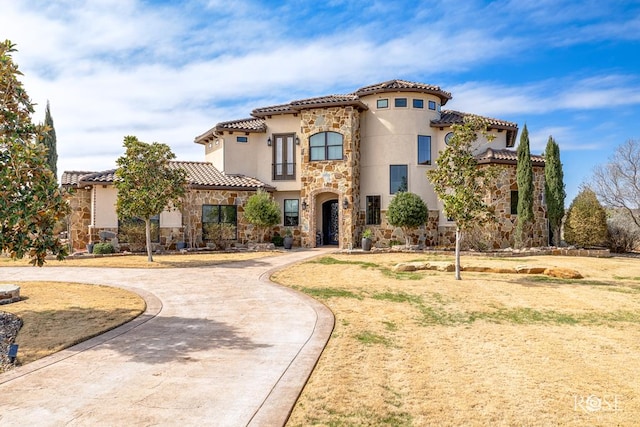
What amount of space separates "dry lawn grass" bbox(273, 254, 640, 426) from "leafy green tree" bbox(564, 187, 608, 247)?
36.2 feet

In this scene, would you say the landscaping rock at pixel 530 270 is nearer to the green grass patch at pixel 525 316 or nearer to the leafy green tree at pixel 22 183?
the green grass patch at pixel 525 316

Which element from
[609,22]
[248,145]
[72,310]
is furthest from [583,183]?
[72,310]

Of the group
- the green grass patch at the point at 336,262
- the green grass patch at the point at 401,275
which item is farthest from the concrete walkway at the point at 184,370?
the green grass patch at the point at 336,262

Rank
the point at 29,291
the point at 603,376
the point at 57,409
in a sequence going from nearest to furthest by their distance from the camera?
Result: the point at 57,409 → the point at 603,376 → the point at 29,291

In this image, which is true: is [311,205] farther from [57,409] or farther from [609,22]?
[57,409]

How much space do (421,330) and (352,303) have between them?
264 centimetres

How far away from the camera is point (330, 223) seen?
29.0 metres

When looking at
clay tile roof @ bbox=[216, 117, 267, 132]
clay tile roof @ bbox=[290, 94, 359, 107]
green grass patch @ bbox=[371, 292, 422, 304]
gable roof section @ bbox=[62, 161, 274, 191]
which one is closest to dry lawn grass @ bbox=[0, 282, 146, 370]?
green grass patch @ bbox=[371, 292, 422, 304]

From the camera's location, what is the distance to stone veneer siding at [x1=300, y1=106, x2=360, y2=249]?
26.0 meters

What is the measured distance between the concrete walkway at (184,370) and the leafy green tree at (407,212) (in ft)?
46.2

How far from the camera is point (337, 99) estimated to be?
2595 centimetres

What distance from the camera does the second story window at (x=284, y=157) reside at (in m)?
28.1

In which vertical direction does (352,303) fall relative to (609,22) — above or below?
below

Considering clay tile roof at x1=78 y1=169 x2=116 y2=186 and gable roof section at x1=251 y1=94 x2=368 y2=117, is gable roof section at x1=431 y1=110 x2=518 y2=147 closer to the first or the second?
gable roof section at x1=251 y1=94 x2=368 y2=117
